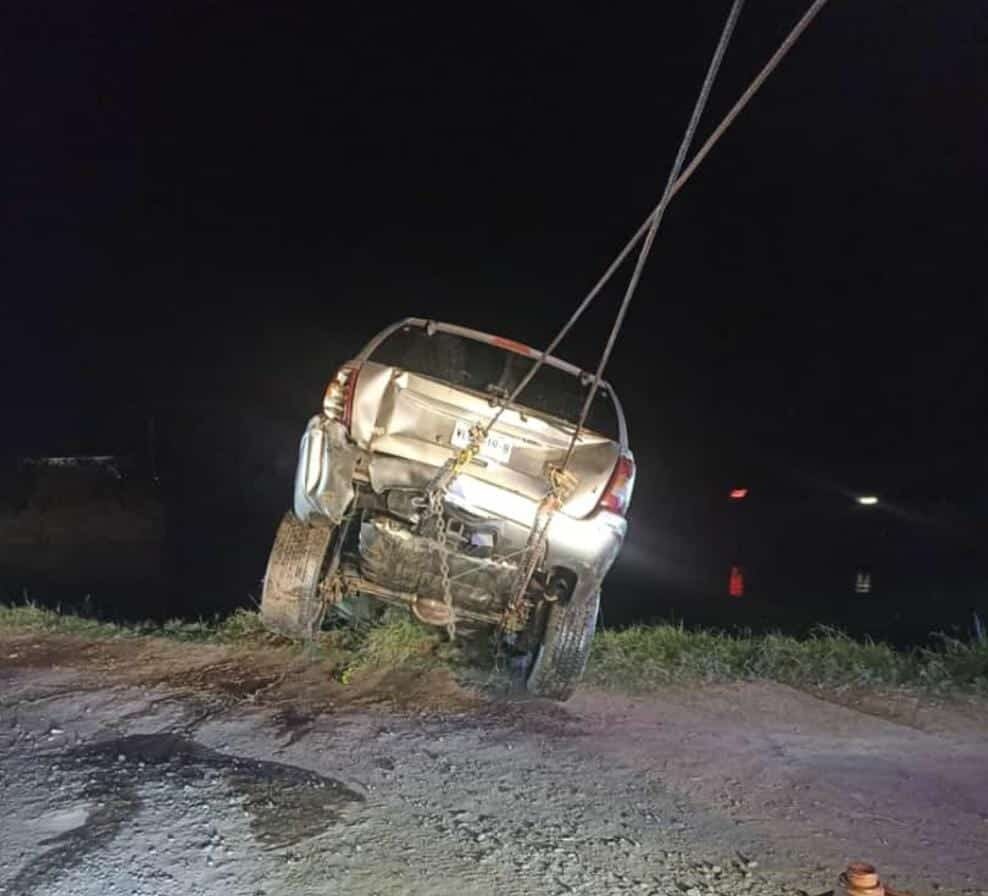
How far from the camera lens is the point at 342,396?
229 inches

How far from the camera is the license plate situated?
5734 mm

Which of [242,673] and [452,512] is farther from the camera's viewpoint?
[242,673]

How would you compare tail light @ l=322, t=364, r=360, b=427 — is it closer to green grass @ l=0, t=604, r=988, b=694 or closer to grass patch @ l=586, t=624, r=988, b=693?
green grass @ l=0, t=604, r=988, b=694

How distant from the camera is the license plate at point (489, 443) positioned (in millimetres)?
5734

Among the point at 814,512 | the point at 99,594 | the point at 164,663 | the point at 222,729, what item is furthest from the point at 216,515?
the point at 222,729

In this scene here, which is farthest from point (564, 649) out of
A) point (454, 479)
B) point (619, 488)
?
point (454, 479)

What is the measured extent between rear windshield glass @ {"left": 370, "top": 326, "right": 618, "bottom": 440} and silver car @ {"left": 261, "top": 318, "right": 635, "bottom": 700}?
0.64ft

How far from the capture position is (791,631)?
9.87 metres

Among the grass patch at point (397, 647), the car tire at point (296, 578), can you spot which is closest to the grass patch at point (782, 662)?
the grass patch at point (397, 647)

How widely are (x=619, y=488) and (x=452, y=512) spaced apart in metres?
0.96

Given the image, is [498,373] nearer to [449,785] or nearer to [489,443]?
[489,443]

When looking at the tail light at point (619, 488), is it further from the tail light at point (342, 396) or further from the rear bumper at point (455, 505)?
the tail light at point (342, 396)

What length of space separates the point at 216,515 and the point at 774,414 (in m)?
10.8

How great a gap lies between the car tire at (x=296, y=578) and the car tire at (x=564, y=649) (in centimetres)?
136
